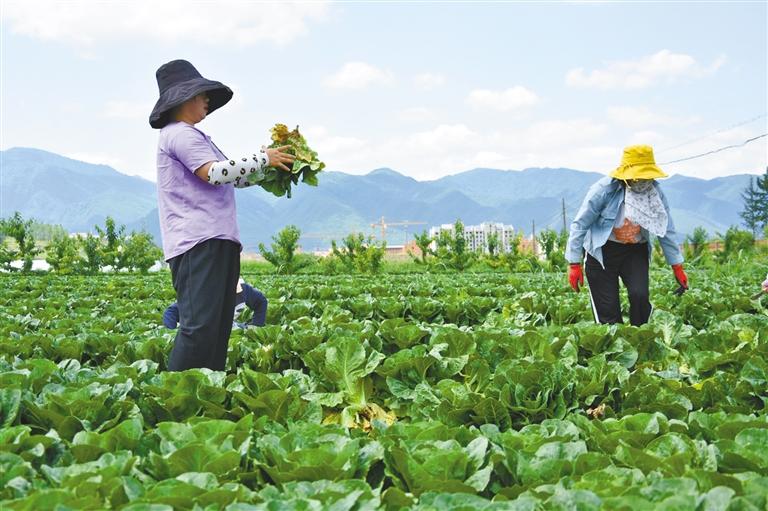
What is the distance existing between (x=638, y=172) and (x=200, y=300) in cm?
316

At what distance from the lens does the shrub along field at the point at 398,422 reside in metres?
1.57

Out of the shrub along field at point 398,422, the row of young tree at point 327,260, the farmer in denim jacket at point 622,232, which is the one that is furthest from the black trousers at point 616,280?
the row of young tree at point 327,260

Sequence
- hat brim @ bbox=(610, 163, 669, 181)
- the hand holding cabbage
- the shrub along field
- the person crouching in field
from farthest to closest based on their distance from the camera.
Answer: the person crouching in field < hat brim @ bbox=(610, 163, 669, 181) < the hand holding cabbage < the shrub along field

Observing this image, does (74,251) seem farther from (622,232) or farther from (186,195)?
(186,195)

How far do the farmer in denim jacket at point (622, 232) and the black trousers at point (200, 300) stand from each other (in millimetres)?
2706

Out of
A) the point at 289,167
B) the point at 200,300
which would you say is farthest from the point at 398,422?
the point at 289,167

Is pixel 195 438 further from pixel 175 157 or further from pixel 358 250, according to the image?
pixel 358 250

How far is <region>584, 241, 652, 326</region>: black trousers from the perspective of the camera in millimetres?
4934

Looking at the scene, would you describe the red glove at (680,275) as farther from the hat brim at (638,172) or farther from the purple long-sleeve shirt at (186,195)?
the purple long-sleeve shirt at (186,195)

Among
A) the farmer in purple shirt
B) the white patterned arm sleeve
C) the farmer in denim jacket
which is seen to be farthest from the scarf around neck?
the white patterned arm sleeve

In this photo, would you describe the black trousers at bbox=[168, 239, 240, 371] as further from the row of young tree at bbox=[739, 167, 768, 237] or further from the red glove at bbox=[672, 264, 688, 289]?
the row of young tree at bbox=[739, 167, 768, 237]

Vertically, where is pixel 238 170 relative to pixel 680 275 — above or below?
above

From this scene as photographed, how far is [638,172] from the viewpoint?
187 inches

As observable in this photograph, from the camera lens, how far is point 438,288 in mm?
10195
